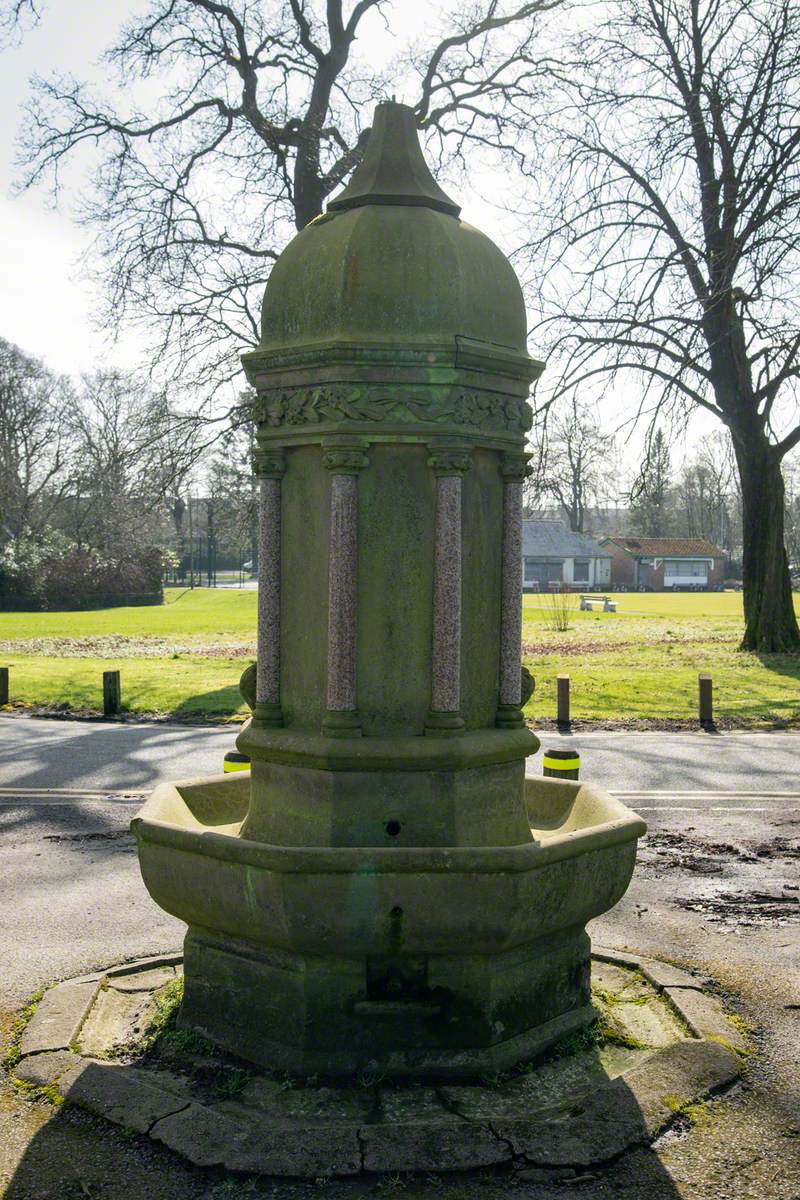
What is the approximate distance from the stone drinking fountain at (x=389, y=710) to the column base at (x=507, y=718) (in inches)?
0.5

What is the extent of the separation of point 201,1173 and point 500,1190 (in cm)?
112

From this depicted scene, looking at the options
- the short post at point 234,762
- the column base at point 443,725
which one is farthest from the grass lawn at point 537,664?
the column base at point 443,725

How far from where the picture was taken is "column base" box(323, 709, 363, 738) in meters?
5.32

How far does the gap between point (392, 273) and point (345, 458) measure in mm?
944

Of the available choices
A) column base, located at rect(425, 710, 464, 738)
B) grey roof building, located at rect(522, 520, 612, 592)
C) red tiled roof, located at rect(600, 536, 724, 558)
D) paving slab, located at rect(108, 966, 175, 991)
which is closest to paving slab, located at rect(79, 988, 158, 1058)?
paving slab, located at rect(108, 966, 175, 991)

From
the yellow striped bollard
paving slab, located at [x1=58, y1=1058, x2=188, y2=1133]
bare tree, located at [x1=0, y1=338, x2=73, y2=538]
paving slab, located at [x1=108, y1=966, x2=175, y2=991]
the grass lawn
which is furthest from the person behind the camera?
bare tree, located at [x1=0, y1=338, x2=73, y2=538]

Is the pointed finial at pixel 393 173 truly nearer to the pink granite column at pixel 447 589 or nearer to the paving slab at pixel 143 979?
the pink granite column at pixel 447 589

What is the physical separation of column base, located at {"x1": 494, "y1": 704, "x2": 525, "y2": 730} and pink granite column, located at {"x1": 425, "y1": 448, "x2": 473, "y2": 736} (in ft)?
1.31

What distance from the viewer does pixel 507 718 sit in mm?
5723

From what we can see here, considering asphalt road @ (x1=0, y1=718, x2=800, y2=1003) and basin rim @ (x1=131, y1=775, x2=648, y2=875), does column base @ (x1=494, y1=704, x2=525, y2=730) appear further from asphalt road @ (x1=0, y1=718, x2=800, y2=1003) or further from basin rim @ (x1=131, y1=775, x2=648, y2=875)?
asphalt road @ (x1=0, y1=718, x2=800, y2=1003)

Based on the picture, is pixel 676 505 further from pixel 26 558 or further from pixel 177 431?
pixel 177 431

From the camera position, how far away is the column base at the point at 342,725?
5.32 metres

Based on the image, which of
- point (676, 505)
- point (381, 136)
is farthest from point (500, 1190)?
point (676, 505)

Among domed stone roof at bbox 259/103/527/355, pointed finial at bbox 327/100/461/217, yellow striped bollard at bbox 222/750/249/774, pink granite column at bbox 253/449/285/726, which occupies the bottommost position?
yellow striped bollard at bbox 222/750/249/774
